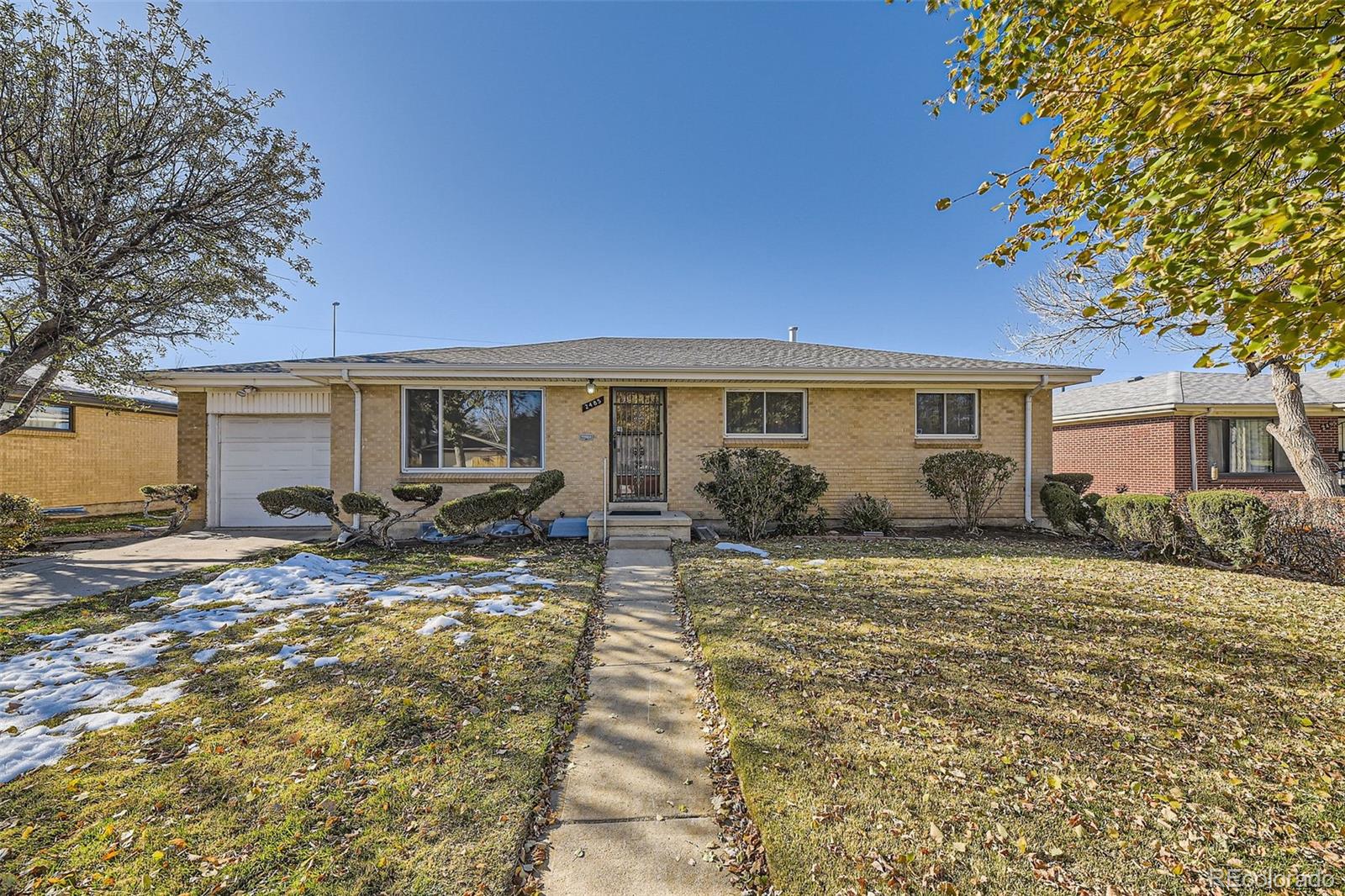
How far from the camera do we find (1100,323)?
12461mm

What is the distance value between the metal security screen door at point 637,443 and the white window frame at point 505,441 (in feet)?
4.66

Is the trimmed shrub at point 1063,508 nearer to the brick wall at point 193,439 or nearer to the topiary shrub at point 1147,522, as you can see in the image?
the topiary shrub at point 1147,522

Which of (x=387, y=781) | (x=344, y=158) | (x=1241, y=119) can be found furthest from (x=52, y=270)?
(x=1241, y=119)

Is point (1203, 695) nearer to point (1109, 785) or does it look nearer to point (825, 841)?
point (1109, 785)

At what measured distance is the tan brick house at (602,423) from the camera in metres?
9.90

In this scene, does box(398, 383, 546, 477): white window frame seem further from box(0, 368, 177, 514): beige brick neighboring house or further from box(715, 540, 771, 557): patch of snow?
box(0, 368, 177, 514): beige brick neighboring house

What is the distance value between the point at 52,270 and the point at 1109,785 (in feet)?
41.1

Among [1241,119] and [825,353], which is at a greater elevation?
[825,353]

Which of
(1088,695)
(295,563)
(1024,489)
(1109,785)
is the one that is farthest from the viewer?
(1024,489)

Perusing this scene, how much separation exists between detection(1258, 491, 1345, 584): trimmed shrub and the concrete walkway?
8481 millimetres

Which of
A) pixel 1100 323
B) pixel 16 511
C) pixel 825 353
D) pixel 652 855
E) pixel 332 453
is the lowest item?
pixel 652 855

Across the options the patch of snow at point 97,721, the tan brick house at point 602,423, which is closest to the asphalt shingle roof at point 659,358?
the tan brick house at point 602,423

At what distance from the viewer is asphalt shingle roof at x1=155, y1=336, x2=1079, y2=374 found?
9891mm

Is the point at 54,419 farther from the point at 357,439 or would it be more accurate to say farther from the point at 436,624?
the point at 436,624
